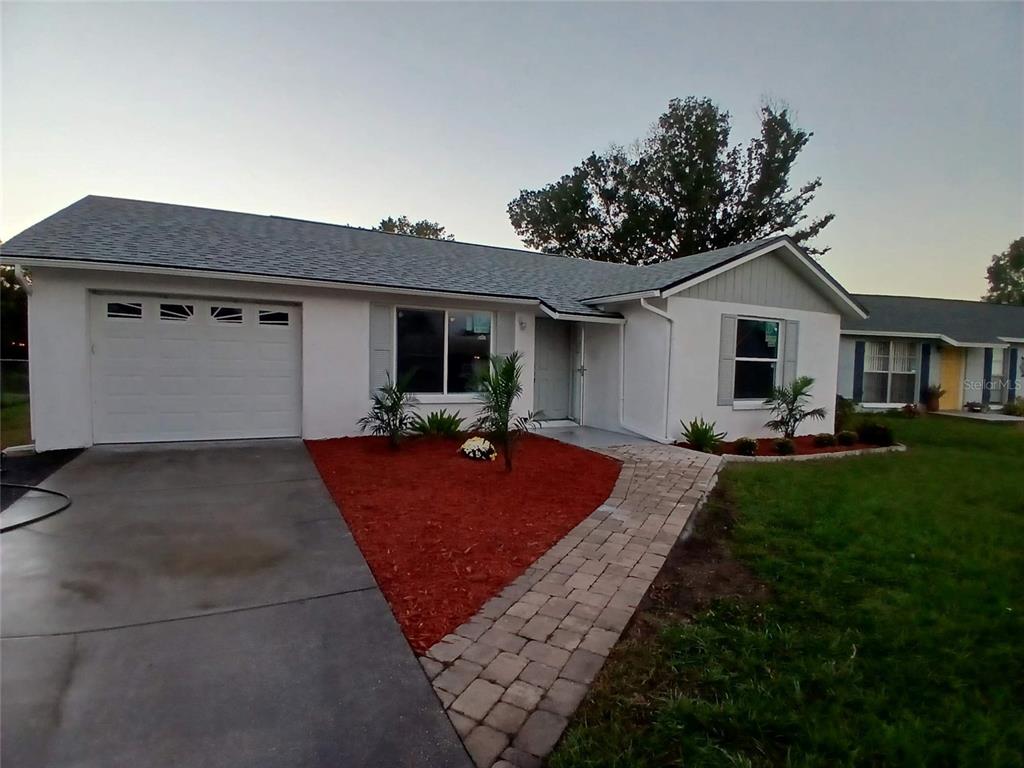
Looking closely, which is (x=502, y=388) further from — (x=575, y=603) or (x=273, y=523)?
(x=575, y=603)

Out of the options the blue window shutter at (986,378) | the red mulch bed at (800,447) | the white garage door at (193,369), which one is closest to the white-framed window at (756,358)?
the red mulch bed at (800,447)

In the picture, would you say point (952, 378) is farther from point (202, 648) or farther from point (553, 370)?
point (202, 648)

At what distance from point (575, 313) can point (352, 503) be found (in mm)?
6055

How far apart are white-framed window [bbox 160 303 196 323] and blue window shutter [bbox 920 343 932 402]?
21215mm

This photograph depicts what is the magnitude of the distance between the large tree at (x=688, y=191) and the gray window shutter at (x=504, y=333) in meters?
20.1

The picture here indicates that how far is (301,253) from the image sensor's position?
9.45 m

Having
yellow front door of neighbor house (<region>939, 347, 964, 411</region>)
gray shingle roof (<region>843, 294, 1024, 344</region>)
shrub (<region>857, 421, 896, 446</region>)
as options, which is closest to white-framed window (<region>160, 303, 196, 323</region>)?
shrub (<region>857, 421, 896, 446</region>)

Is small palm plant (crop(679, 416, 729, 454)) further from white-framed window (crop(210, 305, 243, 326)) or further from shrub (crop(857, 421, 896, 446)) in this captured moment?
white-framed window (crop(210, 305, 243, 326))

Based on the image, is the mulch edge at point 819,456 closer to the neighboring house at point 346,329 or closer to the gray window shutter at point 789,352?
the neighboring house at point 346,329

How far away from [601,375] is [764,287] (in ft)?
12.1

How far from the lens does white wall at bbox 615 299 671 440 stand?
941 cm

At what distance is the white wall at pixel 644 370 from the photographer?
9.41 m

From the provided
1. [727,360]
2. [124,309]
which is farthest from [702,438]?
[124,309]

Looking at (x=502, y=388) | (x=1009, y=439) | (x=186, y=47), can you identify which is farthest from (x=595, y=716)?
(x=1009, y=439)
